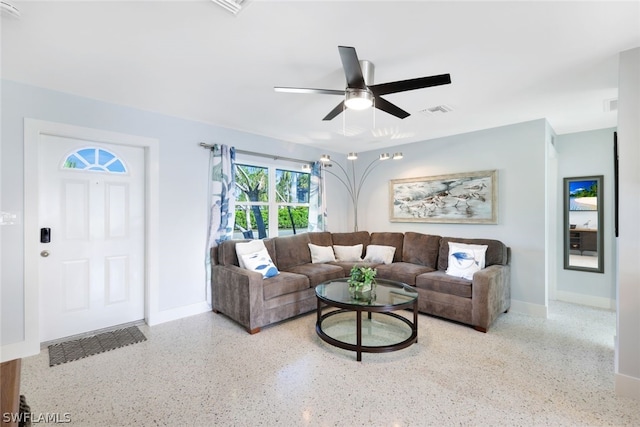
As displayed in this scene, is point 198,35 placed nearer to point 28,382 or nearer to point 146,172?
point 146,172

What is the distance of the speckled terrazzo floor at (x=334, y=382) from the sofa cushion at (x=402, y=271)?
79cm

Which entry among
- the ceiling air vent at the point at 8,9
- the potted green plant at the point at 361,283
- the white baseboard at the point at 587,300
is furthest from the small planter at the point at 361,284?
the white baseboard at the point at 587,300

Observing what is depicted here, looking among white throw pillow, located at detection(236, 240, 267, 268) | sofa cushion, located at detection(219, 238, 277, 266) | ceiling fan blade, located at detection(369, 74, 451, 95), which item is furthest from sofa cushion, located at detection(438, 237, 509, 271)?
sofa cushion, located at detection(219, 238, 277, 266)

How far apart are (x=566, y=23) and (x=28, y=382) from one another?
4.63 meters

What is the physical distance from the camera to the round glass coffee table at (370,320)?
8.47 feet

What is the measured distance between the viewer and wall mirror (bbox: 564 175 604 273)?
3.99 meters

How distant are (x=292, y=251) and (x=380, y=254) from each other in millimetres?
1400

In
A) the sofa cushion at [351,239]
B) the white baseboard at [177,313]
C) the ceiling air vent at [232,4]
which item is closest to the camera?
the ceiling air vent at [232,4]

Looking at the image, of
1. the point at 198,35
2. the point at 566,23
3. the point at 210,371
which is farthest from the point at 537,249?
the point at 198,35

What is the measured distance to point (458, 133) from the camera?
4.32m

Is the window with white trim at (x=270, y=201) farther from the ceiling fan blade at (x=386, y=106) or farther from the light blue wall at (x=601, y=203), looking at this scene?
the light blue wall at (x=601, y=203)

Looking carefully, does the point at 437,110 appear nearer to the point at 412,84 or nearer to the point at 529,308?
the point at 412,84

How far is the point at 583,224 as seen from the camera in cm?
411

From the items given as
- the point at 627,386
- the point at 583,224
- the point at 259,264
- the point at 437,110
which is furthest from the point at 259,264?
the point at 583,224
